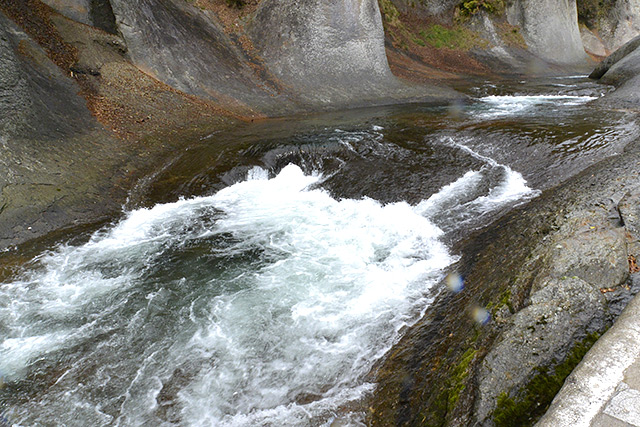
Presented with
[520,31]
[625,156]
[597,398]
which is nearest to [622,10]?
[520,31]

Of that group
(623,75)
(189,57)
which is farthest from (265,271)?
(623,75)

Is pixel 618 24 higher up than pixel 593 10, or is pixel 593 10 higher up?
pixel 593 10

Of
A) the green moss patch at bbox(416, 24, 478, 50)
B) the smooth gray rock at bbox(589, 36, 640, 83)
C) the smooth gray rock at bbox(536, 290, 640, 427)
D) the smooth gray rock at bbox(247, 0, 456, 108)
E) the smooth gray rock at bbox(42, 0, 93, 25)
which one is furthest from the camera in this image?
the green moss patch at bbox(416, 24, 478, 50)

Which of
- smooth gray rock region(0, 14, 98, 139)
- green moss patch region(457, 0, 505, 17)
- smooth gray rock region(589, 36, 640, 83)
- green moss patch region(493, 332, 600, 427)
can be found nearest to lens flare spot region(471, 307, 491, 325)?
green moss patch region(493, 332, 600, 427)

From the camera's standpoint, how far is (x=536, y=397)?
114 inches

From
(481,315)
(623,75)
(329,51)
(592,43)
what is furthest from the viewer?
(592,43)

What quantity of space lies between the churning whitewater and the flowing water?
22 mm

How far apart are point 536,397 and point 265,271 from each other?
4482 millimetres

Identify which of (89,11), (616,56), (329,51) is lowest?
(616,56)

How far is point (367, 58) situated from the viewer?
18125 millimetres

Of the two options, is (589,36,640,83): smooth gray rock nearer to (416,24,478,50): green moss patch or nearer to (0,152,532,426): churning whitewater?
(416,24,478,50): green moss patch

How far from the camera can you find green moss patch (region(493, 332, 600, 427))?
9.26 ft

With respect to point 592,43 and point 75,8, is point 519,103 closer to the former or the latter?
point 75,8

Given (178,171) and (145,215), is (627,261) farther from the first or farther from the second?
(178,171)
